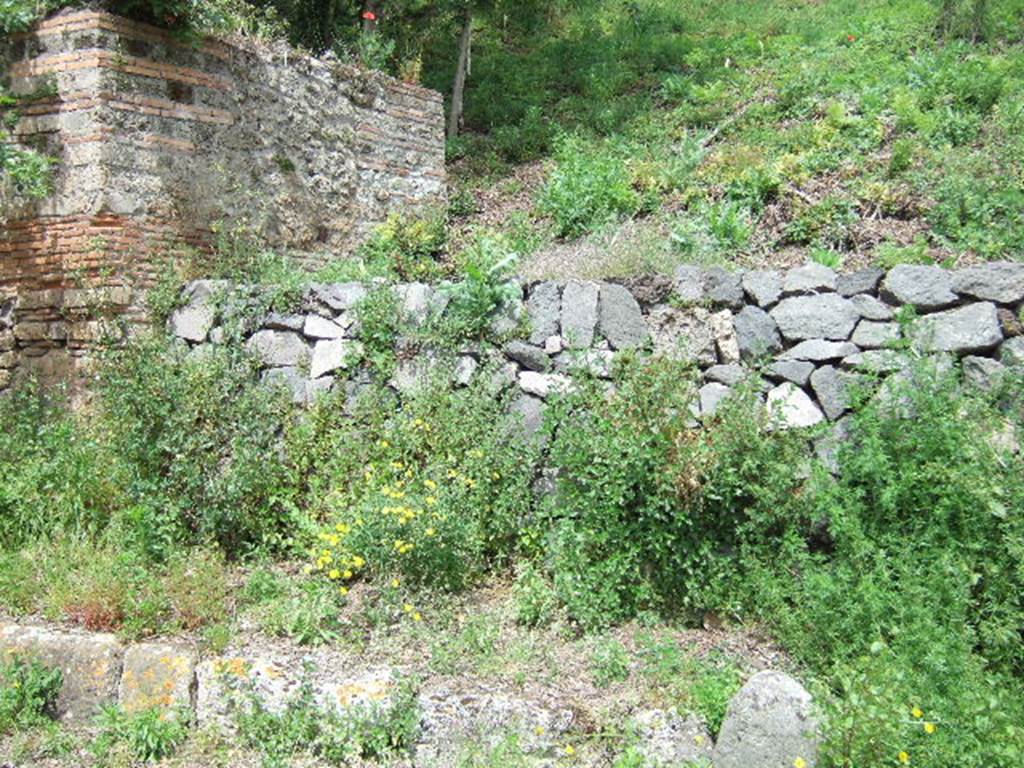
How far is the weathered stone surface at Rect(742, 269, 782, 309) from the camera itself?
6.26m

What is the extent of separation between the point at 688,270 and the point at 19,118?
4917mm

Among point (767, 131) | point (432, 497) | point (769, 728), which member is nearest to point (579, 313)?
point (432, 497)

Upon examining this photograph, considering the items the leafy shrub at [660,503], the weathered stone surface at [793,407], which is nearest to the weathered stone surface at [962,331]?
the weathered stone surface at [793,407]

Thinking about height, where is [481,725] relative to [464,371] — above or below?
below

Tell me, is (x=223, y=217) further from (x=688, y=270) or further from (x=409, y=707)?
(x=409, y=707)

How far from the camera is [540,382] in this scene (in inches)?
249

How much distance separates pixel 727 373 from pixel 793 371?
403 millimetres

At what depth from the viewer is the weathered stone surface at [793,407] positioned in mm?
5707

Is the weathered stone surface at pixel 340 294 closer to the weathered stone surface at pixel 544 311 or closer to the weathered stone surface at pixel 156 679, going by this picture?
the weathered stone surface at pixel 544 311

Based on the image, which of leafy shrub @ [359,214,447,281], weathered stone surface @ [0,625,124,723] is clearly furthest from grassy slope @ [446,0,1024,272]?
weathered stone surface @ [0,625,124,723]

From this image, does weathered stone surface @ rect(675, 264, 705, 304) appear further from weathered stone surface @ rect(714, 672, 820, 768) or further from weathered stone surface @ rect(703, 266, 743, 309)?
weathered stone surface @ rect(714, 672, 820, 768)

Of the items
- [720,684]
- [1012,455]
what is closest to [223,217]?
[720,684]

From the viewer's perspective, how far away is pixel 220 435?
246 inches

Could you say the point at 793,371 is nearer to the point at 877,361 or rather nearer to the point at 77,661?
the point at 877,361
